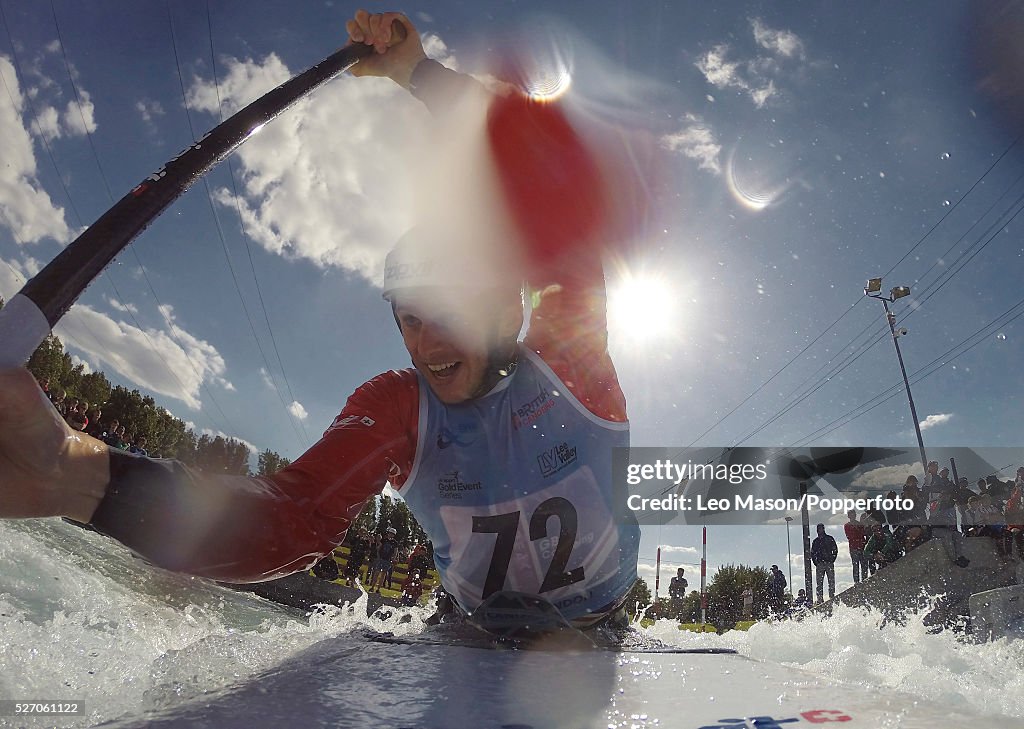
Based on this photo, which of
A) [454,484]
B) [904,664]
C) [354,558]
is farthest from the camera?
[354,558]

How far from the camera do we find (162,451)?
Answer: 55.6m

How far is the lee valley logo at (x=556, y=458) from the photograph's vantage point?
2.62 m

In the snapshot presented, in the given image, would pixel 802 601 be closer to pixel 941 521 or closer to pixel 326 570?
pixel 941 521

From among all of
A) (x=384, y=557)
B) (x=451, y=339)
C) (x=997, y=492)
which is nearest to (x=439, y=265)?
(x=451, y=339)

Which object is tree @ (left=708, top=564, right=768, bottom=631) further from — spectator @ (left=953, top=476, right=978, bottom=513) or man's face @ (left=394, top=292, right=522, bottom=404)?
man's face @ (left=394, top=292, right=522, bottom=404)

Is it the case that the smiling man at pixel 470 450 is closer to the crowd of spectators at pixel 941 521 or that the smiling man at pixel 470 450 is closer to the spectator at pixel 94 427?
the crowd of spectators at pixel 941 521

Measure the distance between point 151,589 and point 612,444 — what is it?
7450mm

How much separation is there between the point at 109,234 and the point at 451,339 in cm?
120

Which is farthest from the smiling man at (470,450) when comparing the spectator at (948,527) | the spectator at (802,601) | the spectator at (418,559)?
the spectator at (802,601)

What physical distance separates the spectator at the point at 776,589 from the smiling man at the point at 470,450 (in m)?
17.0

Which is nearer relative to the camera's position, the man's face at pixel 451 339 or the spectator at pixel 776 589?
the man's face at pixel 451 339

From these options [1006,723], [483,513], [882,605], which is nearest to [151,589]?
[483,513]

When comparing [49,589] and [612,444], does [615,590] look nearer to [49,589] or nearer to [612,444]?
[612,444]

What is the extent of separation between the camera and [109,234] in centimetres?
154
